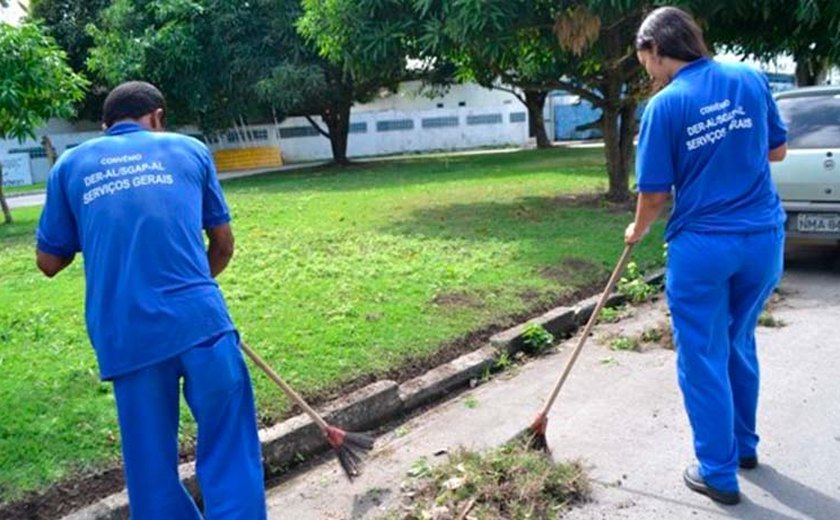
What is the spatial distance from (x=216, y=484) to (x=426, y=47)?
837 centimetres

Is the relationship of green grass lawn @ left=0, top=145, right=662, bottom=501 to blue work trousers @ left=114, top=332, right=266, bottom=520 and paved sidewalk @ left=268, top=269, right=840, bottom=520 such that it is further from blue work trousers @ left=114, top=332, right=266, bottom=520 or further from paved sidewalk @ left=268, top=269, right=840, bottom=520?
blue work trousers @ left=114, top=332, right=266, bottom=520

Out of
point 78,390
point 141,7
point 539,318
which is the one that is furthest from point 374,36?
point 141,7

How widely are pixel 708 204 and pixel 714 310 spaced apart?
45 cm

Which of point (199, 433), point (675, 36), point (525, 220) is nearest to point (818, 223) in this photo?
point (525, 220)

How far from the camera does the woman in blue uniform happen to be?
314cm

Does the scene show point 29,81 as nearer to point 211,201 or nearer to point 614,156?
point 614,156

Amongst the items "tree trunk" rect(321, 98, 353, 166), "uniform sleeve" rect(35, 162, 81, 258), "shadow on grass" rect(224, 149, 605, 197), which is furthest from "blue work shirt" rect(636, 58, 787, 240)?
"tree trunk" rect(321, 98, 353, 166)

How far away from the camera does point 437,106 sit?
1245 inches

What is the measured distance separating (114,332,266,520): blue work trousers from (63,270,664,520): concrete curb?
30.7 inches

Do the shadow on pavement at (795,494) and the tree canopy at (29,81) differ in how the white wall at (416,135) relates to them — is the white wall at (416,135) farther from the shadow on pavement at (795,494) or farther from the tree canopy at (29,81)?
the shadow on pavement at (795,494)

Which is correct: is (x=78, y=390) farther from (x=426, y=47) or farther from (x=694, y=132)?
(x=426, y=47)

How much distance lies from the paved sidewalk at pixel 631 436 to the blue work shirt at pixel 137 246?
4.05 feet

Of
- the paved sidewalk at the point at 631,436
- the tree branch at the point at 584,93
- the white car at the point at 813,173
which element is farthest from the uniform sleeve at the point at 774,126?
the tree branch at the point at 584,93

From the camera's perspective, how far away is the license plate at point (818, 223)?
6.85m
